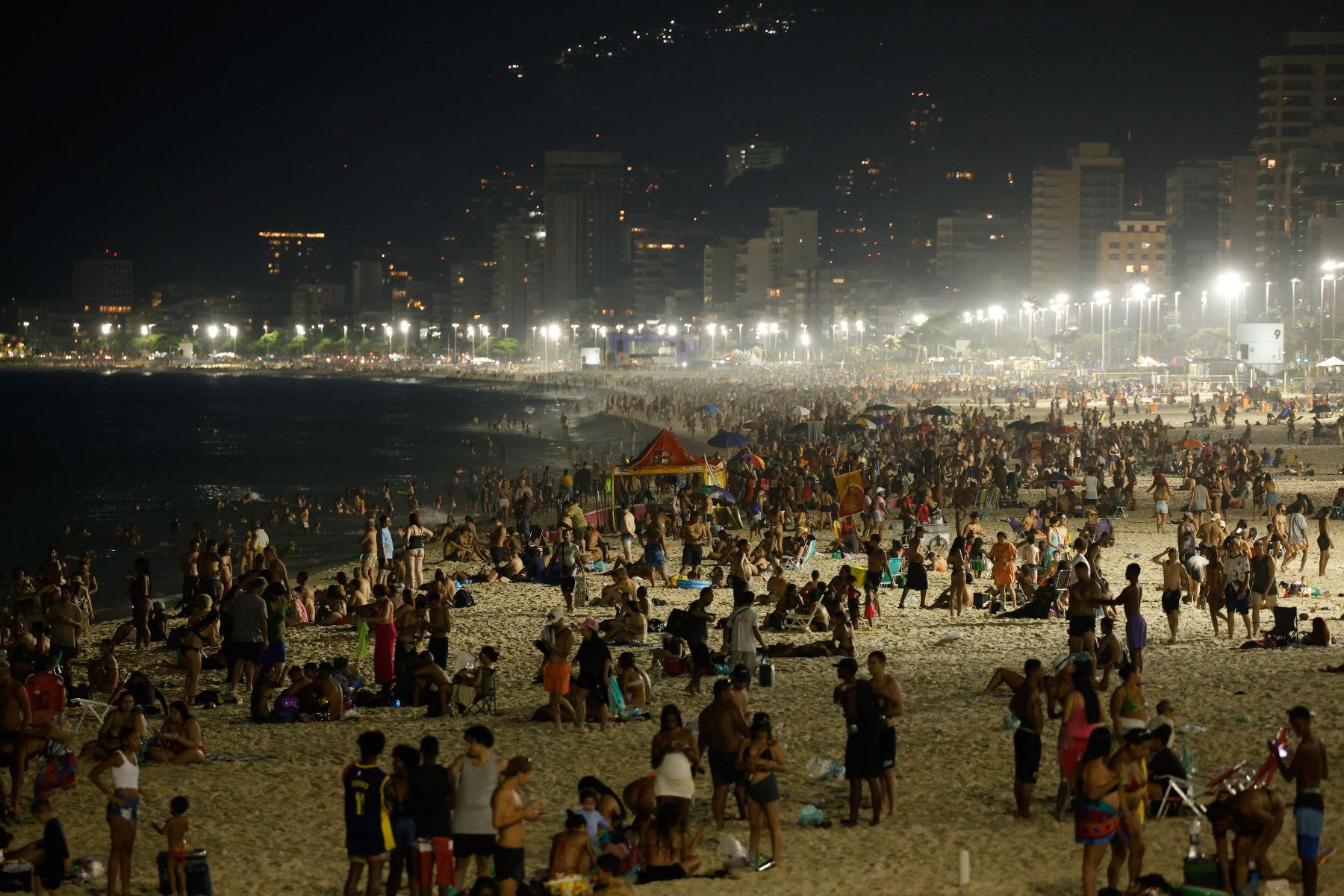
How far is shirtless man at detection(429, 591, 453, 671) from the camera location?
12703 mm

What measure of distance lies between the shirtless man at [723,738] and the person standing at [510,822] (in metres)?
1.69

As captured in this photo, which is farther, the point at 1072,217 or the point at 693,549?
the point at 1072,217

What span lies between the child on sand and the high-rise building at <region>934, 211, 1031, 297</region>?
181 meters

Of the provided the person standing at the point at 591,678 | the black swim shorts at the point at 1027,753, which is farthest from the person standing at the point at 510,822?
the person standing at the point at 591,678

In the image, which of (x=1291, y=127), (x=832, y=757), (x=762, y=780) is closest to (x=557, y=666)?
(x=832, y=757)

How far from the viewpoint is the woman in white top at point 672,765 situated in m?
7.91

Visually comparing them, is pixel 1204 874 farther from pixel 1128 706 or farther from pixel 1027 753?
pixel 1128 706

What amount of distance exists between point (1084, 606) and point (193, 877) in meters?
7.42

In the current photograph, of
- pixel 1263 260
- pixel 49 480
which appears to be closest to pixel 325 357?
pixel 1263 260

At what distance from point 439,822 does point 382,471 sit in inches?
1734

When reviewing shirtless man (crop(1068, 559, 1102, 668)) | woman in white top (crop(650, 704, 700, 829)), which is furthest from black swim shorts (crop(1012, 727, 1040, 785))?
shirtless man (crop(1068, 559, 1102, 668))

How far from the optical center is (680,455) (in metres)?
23.7

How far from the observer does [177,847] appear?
7.90m

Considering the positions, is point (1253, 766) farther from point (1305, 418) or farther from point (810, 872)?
point (1305, 418)
